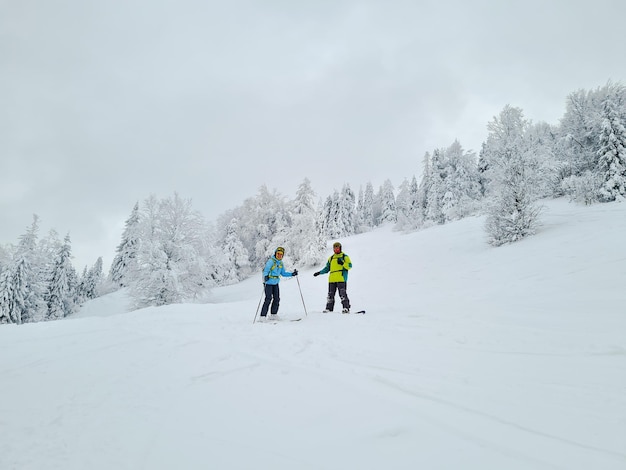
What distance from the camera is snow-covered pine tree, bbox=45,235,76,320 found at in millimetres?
35125

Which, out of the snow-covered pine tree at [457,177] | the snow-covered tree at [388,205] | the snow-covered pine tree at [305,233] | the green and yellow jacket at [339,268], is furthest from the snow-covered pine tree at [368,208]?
the green and yellow jacket at [339,268]

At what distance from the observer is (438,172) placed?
4197 centimetres

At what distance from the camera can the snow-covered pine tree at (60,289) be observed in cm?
3512

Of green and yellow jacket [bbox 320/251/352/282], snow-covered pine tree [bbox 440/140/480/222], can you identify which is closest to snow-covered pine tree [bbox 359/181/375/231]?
snow-covered pine tree [bbox 440/140/480/222]

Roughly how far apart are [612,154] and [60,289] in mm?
54204

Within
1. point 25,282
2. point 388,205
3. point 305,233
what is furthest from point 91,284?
point 388,205

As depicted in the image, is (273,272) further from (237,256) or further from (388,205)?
(388,205)

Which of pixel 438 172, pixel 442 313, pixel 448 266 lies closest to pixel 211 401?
pixel 442 313

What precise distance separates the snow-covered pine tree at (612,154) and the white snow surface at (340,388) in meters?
15.4

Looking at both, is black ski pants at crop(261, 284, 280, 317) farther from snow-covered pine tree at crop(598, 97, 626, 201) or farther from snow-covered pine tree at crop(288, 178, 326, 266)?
snow-covered pine tree at crop(598, 97, 626, 201)

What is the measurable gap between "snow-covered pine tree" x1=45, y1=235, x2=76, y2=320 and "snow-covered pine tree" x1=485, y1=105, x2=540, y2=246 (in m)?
45.0

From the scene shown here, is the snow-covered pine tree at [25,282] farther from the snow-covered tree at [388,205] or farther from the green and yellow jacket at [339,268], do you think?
the snow-covered tree at [388,205]

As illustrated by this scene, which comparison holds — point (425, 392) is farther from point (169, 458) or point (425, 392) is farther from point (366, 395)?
point (169, 458)

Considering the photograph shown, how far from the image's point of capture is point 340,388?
340cm
